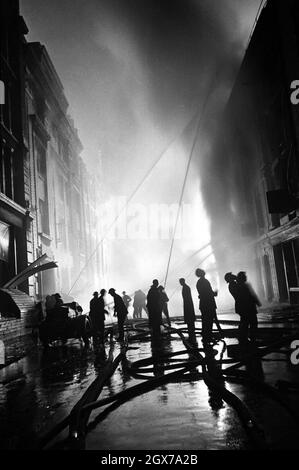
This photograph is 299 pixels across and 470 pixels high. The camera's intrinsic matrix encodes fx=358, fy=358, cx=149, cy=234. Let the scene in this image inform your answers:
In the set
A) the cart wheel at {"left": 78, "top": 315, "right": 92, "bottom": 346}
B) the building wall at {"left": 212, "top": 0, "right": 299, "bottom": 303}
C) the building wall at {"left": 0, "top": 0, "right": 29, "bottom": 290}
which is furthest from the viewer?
the building wall at {"left": 212, "top": 0, "right": 299, "bottom": 303}

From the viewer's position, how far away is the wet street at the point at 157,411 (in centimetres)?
294

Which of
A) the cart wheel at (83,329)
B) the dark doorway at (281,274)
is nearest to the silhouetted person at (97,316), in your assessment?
the cart wheel at (83,329)

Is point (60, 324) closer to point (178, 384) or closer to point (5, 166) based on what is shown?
point (178, 384)

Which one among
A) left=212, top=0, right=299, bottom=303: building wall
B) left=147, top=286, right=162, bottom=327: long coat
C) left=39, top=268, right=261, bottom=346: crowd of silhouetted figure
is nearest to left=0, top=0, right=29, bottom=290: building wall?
left=39, top=268, right=261, bottom=346: crowd of silhouetted figure

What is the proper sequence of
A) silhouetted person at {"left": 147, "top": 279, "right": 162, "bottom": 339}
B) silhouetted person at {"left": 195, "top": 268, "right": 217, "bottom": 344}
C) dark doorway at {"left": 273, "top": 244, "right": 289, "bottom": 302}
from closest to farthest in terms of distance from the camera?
silhouetted person at {"left": 195, "top": 268, "right": 217, "bottom": 344} → silhouetted person at {"left": 147, "top": 279, "right": 162, "bottom": 339} → dark doorway at {"left": 273, "top": 244, "right": 289, "bottom": 302}

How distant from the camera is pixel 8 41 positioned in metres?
19.9

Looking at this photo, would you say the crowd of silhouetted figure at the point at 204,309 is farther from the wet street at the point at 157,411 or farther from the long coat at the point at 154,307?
the wet street at the point at 157,411

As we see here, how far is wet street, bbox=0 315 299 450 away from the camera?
2.94 m

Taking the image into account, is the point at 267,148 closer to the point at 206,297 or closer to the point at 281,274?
the point at 281,274

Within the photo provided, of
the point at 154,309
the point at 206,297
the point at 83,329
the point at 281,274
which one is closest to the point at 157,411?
the point at 206,297

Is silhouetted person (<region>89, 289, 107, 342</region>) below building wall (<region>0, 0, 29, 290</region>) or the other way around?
below

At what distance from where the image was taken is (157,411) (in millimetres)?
3785

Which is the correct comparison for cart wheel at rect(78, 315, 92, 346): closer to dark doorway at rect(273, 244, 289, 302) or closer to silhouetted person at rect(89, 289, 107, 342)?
silhouetted person at rect(89, 289, 107, 342)

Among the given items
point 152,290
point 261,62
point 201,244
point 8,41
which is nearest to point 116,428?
point 152,290
